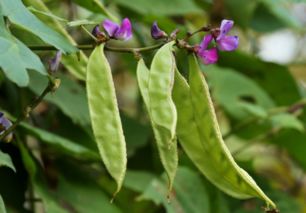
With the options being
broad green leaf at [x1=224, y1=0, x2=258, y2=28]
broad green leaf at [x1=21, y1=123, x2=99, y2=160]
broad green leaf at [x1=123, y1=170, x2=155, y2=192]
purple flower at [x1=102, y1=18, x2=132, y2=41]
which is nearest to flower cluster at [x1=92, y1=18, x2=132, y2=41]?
purple flower at [x1=102, y1=18, x2=132, y2=41]

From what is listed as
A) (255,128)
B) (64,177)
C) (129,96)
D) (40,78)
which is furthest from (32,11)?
(129,96)

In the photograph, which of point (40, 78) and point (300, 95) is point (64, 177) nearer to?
point (40, 78)

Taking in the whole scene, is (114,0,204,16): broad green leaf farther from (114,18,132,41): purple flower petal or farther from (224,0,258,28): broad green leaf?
(114,18,132,41): purple flower petal

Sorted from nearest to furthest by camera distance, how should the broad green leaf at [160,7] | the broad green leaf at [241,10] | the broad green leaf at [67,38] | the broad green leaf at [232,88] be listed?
the broad green leaf at [67,38]
the broad green leaf at [160,7]
the broad green leaf at [232,88]
the broad green leaf at [241,10]

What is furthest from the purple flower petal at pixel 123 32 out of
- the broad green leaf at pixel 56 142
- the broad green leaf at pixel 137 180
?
the broad green leaf at pixel 137 180

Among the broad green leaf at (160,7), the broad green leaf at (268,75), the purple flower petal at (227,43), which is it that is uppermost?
the purple flower petal at (227,43)

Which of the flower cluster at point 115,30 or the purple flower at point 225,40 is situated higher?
the flower cluster at point 115,30

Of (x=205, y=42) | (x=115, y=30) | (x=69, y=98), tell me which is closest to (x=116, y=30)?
(x=115, y=30)

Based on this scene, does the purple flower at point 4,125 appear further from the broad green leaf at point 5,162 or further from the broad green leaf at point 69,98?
the broad green leaf at point 69,98

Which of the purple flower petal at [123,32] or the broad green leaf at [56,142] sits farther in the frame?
the broad green leaf at [56,142]
